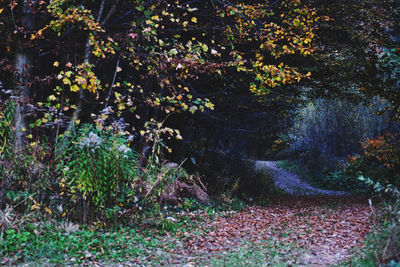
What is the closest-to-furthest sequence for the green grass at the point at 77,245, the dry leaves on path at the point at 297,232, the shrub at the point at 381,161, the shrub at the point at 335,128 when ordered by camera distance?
the green grass at the point at 77,245
the dry leaves on path at the point at 297,232
the shrub at the point at 381,161
the shrub at the point at 335,128

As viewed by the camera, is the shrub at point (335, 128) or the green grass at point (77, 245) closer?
the green grass at point (77, 245)

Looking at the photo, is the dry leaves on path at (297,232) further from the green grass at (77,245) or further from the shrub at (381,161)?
the shrub at (381,161)

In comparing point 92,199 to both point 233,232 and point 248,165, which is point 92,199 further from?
point 248,165

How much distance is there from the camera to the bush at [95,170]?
6574mm

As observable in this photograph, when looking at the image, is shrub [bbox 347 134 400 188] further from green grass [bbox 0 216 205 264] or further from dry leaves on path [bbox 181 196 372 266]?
green grass [bbox 0 216 205 264]

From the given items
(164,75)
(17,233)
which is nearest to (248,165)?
(164,75)

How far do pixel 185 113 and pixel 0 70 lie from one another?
17.6ft

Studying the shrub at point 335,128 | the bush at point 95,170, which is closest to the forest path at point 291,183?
the shrub at point 335,128

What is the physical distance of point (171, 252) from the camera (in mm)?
6480

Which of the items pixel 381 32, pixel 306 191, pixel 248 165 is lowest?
pixel 306 191

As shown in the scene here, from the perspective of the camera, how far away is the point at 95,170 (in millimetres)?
6605

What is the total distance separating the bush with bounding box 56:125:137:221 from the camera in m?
6.57

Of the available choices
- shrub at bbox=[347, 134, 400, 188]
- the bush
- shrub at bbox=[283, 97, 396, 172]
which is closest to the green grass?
the bush

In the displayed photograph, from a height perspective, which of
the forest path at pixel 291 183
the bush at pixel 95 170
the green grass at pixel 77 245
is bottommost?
the forest path at pixel 291 183
